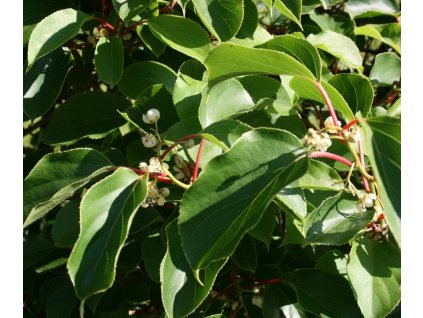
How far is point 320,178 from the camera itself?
142 centimetres

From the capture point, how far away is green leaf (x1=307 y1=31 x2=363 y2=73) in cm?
174

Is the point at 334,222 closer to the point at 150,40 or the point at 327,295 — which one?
the point at 327,295

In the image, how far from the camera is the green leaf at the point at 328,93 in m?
1.33

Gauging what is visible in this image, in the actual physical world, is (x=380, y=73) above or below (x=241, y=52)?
below

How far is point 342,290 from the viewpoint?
5.30 ft

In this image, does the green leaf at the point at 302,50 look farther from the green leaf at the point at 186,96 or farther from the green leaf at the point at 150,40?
the green leaf at the point at 150,40

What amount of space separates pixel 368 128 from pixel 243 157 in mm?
229

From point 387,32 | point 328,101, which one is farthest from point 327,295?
point 387,32

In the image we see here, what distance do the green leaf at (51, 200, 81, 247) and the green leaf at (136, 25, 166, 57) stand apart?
49 cm

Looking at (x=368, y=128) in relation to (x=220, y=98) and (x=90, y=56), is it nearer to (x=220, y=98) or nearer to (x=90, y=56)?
(x=220, y=98)

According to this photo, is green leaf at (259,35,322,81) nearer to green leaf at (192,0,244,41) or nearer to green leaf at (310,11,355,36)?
green leaf at (192,0,244,41)

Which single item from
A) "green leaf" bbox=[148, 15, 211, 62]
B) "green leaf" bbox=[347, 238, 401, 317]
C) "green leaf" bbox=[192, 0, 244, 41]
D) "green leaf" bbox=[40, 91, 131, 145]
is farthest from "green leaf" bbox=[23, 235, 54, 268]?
"green leaf" bbox=[347, 238, 401, 317]

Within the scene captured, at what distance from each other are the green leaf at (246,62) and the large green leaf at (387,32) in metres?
0.88
